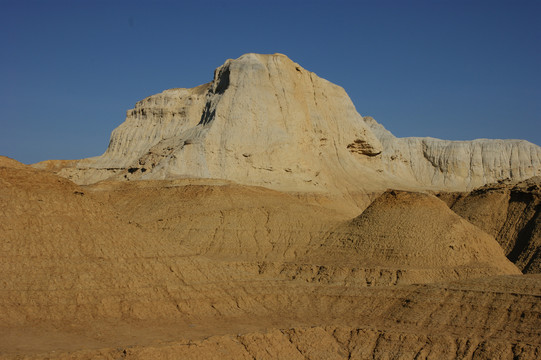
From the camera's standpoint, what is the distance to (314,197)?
53.6 meters

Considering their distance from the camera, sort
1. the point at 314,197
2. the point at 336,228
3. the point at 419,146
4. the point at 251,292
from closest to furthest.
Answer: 1. the point at 251,292
2. the point at 336,228
3. the point at 314,197
4. the point at 419,146

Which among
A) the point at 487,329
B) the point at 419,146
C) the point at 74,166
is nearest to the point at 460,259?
the point at 487,329

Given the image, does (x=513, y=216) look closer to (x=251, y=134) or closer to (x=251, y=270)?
(x=251, y=270)

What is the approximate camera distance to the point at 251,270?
33.4m

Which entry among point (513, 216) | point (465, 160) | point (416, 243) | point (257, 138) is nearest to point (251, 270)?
point (416, 243)

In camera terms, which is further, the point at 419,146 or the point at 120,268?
the point at 419,146

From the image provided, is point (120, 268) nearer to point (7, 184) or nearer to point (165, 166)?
point (7, 184)

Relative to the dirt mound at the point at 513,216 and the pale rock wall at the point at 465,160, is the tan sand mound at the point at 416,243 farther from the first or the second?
the pale rock wall at the point at 465,160

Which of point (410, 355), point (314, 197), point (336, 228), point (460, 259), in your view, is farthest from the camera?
point (314, 197)

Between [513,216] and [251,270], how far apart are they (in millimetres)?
21387

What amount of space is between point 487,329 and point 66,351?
15.0 metres

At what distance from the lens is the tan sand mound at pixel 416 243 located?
3166 centimetres

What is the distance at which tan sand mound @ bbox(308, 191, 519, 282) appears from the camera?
31656 mm

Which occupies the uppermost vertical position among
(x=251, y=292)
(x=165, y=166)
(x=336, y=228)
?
(x=165, y=166)
